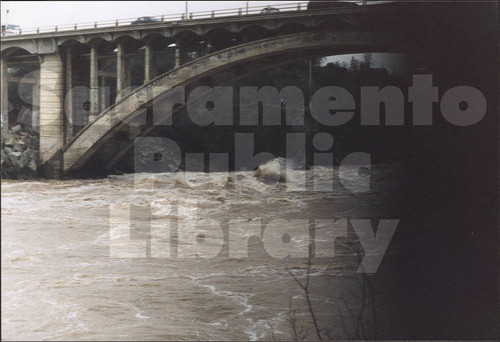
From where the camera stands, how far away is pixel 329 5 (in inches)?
94.4

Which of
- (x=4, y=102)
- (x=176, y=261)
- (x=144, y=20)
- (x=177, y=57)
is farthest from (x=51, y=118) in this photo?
(x=177, y=57)

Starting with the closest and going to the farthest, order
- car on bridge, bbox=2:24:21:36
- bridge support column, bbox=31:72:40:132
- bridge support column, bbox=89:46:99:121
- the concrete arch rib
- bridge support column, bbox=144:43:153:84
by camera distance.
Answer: car on bridge, bbox=2:24:21:36 → bridge support column, bbox=31:72:40:132 → the concrete arch rib → bridge support column, bbox=89:46:99:121 → bridge support column, bbox=144:43:153:84

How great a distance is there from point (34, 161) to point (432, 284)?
1.45m

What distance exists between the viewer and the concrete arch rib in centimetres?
191

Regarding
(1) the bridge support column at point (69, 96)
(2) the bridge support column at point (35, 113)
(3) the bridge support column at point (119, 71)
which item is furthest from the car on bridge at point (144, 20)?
(2) the bridge support column at point (35, 113)

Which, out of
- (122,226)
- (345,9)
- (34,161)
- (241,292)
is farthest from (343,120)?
(34,161)

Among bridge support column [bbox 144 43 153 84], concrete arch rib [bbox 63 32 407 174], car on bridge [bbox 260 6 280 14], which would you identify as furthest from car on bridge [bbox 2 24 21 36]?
car on bridge [bbox 260 6 280 14]

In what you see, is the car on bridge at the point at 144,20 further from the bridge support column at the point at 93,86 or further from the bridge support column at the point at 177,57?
the bridge support column at the point at 177,57

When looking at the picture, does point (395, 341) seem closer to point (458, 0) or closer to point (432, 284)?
point (432, 284)

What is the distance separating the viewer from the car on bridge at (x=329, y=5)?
2.21m

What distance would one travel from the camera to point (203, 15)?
6.70 feet

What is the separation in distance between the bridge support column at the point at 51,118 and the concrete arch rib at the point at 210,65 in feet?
0.14

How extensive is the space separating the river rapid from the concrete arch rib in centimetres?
16

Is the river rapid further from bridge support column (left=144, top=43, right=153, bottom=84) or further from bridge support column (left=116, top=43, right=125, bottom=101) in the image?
bridge support column (left=144, top=43, right=153, bottom=84)
